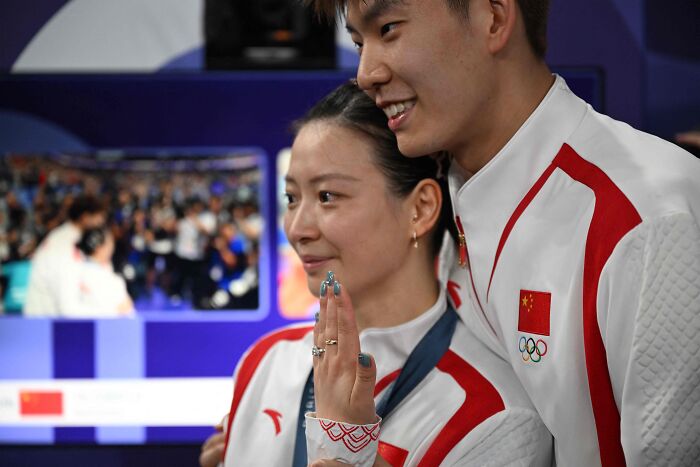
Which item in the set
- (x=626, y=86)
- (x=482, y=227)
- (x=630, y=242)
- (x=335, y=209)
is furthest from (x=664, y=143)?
(x=626, y=86)

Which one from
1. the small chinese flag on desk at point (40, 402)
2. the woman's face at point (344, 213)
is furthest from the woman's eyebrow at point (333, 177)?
the small chinese flag on desk at point (40, 402)

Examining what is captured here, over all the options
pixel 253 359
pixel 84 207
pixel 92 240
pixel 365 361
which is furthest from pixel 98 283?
pixel 365 361

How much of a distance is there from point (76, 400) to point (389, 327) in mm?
1817

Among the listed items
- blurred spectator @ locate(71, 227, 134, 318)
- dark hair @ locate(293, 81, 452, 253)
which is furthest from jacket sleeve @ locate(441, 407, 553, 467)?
blurred spectator @ locate(71, 227, 134, 318)

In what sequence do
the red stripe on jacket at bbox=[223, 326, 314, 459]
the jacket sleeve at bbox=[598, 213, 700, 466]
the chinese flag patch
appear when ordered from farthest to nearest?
the red stripe on jacket at bbox=[223, 326, 314, 459], the chinese flag patch, the jacket sleeve at bbox=[598, 213, 700, 466]

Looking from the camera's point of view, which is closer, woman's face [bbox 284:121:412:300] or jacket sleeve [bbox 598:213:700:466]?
jacket sleeve [bbox 598:213:700:466]

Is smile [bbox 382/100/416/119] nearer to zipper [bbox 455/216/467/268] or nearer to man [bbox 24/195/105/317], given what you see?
zipper [bbox 455/216/467/268]

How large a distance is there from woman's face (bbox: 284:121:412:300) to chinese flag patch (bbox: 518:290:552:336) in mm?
375

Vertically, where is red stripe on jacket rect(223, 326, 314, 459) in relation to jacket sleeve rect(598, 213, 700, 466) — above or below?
below

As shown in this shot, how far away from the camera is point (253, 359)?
1966 mm

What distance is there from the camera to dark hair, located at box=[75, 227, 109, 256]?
3.11 meters

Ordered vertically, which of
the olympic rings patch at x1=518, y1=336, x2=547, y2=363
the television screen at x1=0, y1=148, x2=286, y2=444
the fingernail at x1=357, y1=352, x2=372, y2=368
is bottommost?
the television screen at x1=0, y1=148, x2=286, y2=444

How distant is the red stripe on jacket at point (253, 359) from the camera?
74.5 inches

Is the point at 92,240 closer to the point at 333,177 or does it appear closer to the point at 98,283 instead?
the point at 98,283
